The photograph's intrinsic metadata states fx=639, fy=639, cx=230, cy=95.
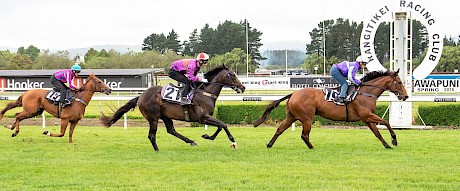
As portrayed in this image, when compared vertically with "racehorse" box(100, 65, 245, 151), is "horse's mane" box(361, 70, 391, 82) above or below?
above

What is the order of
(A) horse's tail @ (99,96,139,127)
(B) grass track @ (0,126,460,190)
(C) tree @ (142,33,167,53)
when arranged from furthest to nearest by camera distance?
1. (C) tree @ (142,33,167,53)
2. (A) horse's tail @ (99,96,139,127)
3. (B) grass track @ (0,126,460,190)

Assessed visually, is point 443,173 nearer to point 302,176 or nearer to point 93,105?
point 302,176

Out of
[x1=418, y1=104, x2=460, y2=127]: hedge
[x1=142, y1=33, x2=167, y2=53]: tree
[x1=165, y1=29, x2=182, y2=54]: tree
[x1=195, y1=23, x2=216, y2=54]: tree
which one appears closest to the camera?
[x1=418, y1=104, x2=460, y2=127]: hedge

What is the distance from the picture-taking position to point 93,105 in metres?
26.3

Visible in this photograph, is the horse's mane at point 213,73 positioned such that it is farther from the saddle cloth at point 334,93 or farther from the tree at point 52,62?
the tree at point 52,62

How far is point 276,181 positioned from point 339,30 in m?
51.8

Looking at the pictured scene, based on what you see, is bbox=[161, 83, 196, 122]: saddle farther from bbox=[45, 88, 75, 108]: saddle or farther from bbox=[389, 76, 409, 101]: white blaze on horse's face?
bbox=[389, 76, 409, 101]: white blaze on horse's face

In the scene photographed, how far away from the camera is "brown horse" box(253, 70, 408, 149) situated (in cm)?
1018

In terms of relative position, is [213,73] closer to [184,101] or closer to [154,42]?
[184,101]

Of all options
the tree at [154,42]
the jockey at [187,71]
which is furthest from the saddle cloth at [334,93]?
the tree at [154,42]

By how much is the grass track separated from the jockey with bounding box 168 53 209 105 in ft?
3.13

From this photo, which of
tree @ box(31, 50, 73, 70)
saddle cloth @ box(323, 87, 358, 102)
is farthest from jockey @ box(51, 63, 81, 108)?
tree @ box(31, 50, 73, 70)

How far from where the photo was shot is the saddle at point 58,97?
11.6 metres

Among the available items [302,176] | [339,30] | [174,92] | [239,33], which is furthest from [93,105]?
[239,33]
